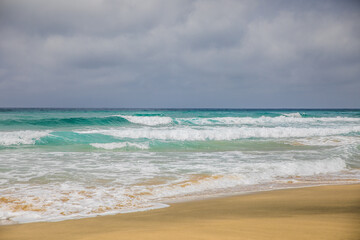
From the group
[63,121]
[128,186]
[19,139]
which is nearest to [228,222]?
[128,186]

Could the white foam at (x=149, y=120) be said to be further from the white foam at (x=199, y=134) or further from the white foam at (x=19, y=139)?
the white foam at (x=19, y=139)

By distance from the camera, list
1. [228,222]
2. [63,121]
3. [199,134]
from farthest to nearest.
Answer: [63,121] < [199,134] < [228,222]

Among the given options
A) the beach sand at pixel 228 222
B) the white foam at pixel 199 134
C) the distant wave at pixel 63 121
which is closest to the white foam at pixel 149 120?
the distant wave at pixel 63 121

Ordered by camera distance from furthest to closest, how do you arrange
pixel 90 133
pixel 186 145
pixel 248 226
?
pixel 90 133, pixel 186 145, pixel 248 226

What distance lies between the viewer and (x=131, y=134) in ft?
59.7

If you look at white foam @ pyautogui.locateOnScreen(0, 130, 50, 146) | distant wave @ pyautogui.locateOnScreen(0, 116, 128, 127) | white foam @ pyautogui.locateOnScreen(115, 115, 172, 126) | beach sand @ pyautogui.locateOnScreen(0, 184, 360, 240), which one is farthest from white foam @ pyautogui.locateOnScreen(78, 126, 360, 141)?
white foam @ pyautogui.locateOnScreen(115, 115, 172, 126)

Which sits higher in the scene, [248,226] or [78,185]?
[248,226]

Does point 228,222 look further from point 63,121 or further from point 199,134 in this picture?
point 63,121

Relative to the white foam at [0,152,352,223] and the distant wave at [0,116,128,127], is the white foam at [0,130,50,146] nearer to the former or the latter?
the white foam at [0,152,352,223]

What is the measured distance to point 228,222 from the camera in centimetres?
325

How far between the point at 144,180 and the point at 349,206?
13.4ft

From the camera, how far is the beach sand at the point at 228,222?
9.03 feet

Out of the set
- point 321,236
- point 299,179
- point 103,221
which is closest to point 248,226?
point 321,236

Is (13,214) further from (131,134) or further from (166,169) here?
(131,134)
